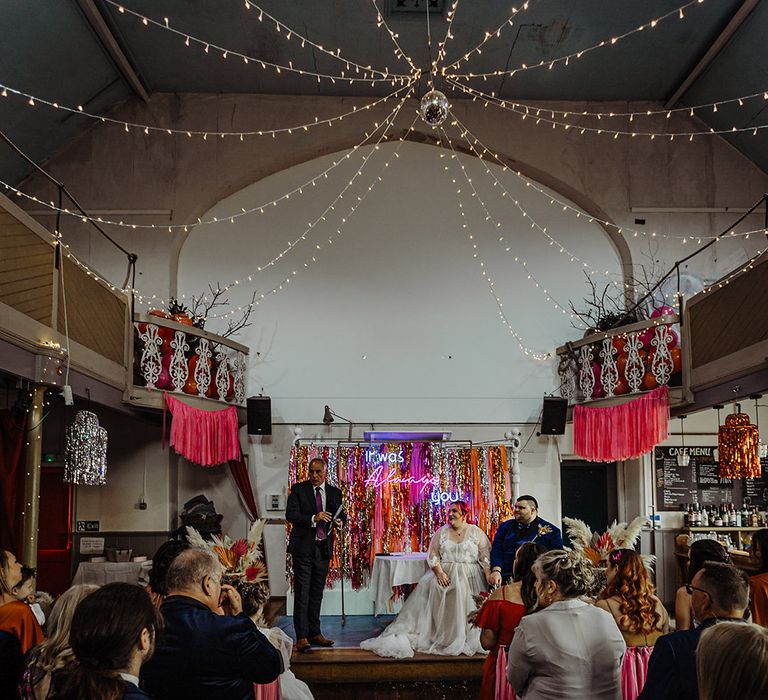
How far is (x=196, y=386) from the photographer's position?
31.4 ft

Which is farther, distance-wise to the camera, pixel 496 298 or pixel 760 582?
pixel 496 298

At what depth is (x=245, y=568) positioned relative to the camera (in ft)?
17.2

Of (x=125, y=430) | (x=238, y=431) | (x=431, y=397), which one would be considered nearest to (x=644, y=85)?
(x=431, y=397)

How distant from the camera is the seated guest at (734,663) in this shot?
1677mm

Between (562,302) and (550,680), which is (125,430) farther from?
(550,680)

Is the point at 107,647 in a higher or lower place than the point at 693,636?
higher

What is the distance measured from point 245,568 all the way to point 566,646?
2.66 meters

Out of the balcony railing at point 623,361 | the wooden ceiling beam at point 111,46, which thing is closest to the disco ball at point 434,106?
the balcony railing at point 623,361

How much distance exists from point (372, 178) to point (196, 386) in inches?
162

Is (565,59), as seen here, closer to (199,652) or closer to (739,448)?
(739,448)

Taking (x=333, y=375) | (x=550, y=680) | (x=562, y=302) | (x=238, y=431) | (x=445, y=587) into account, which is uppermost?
(x=562, y=302)

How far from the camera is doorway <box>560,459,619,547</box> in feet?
36.9

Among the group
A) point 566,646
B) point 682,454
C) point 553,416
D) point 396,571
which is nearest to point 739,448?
point 553,416

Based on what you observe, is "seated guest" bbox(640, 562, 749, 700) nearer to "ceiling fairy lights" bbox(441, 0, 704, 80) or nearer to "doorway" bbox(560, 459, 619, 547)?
"ceiling fairy lights" bbox(441, 0, 704, 80)
